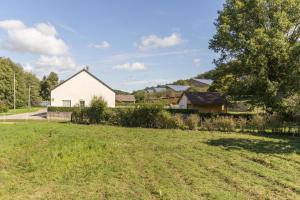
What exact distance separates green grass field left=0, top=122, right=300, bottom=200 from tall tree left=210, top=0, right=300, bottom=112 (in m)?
11.8

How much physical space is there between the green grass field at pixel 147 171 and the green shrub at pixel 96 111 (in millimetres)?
12248

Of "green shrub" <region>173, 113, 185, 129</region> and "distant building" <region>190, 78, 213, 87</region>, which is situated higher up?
"distant building" <region>190, 78, 213, 87</region>

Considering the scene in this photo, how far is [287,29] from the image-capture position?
25.6 meters

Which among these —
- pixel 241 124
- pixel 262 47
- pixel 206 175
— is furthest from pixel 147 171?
pixel 262 47

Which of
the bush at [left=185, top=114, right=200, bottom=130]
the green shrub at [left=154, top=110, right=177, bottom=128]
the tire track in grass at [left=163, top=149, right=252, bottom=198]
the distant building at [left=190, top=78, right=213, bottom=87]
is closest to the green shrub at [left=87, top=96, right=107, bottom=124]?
the green shrub at [left=154, top=110, right=177, bottom=128]

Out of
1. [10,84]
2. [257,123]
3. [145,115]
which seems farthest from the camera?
[10,84]

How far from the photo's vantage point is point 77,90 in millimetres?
39281

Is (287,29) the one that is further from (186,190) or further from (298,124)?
(186,190)

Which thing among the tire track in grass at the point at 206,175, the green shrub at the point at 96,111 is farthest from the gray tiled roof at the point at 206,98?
the tire track in grass at the point at 206,175

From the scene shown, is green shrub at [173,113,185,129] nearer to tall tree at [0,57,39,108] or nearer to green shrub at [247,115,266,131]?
green shrub at [247,115,266,131]

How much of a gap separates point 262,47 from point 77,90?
80.4ft

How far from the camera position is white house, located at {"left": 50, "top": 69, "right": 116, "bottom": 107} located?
38906mm

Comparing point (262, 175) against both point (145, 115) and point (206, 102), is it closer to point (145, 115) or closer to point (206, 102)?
point (145, 115)

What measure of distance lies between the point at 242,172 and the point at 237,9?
20.8m
